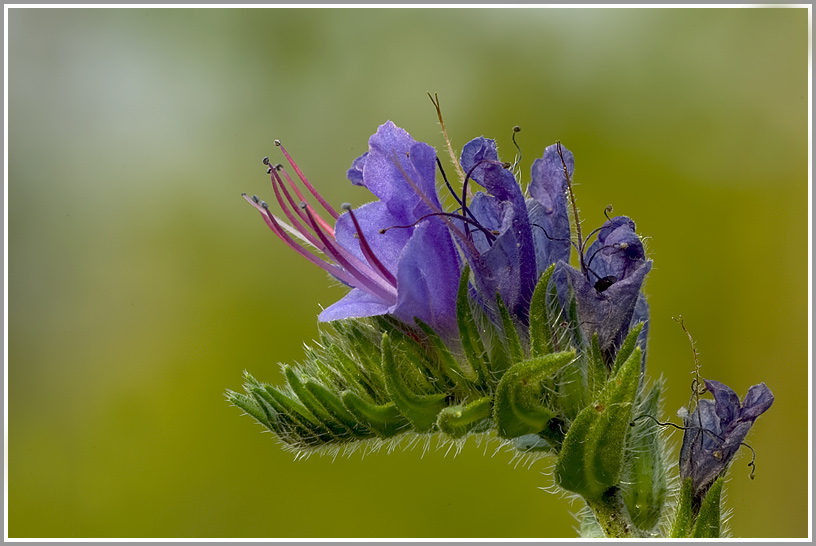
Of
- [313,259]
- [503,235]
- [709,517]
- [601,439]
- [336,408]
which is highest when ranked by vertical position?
[313,259]

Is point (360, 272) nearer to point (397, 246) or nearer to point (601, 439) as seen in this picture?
point (397, 246)

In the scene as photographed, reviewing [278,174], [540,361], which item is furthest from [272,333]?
[540,361]

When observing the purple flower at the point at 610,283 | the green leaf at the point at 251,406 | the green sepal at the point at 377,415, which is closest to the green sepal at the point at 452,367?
the green sepal at the point at 377,415

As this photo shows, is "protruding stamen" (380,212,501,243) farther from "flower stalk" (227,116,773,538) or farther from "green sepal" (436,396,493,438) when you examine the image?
"green sepal" (436,396,493,438)

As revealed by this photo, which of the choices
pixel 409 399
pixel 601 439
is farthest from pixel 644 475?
pixel 409 399

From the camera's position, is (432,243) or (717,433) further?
(717,433)

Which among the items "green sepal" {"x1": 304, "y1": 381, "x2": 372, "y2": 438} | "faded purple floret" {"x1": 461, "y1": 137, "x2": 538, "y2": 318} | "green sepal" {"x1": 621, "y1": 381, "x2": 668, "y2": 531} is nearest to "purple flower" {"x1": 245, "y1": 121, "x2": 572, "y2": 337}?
"faded purple floret" {"x1": 461, "y1": 137, "x2": 538, "y2": 318}

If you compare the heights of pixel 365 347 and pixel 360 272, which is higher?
pixel 360 272
